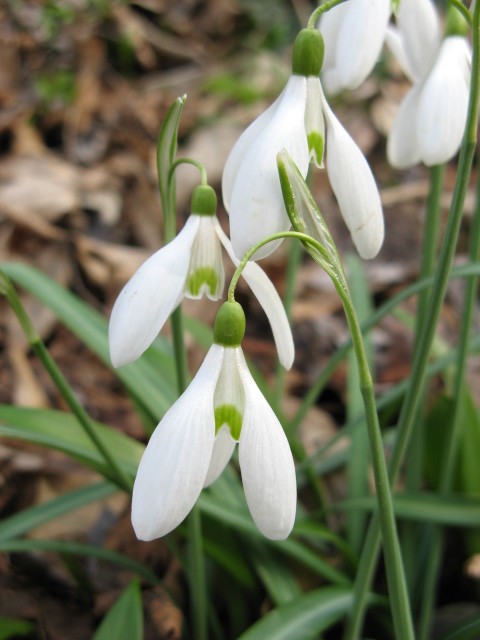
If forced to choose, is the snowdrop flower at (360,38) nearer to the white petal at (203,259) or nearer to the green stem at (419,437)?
the white petal at (203,259)

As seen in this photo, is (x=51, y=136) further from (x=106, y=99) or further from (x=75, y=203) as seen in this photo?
(x=75, y=203)

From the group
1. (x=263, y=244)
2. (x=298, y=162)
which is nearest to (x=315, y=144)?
(x=298, y=162)

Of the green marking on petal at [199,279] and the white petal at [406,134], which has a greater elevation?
the white petal at [406,134]

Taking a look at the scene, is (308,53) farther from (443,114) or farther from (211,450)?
(211,450)

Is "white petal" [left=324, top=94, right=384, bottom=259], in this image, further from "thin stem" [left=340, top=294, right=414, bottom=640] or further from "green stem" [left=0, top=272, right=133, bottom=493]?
"green stem" [left=0, top=272, right=133, bottom=493]

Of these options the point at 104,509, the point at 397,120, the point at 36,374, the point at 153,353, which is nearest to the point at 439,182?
the point at 397,120

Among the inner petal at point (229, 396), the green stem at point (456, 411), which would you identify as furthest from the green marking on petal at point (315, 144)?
the green stem at point (456, 411)
